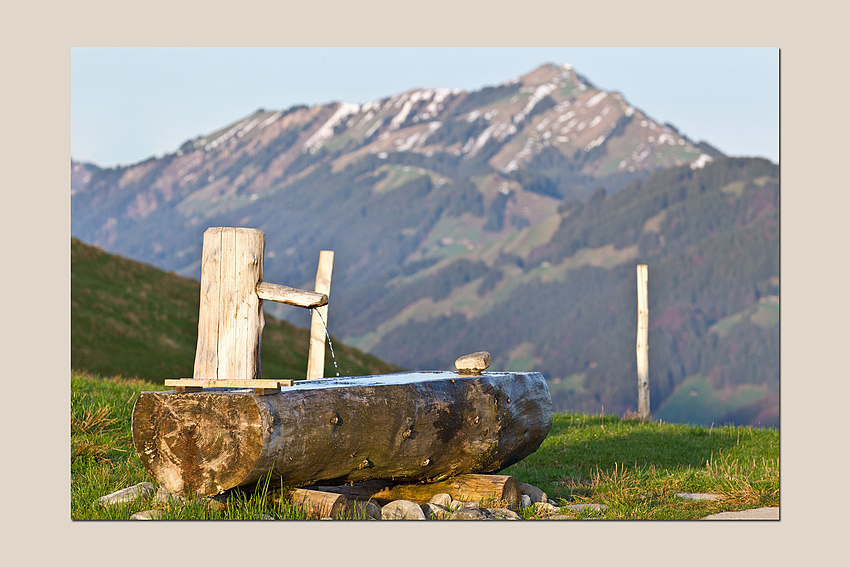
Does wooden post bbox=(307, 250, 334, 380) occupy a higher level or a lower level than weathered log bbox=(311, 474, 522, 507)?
higher

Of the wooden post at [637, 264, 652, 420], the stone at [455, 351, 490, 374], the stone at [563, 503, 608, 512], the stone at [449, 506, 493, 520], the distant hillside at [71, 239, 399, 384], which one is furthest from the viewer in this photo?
the distant hillside at [71, 239, 399, 384]

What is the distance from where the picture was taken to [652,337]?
173 m

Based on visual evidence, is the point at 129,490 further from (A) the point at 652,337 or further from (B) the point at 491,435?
(A) the point at 652,337

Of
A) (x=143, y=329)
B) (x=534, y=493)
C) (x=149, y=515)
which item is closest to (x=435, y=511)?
(x=534, y=493)

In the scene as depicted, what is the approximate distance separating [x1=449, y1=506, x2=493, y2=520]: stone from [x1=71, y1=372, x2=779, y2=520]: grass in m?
0.73

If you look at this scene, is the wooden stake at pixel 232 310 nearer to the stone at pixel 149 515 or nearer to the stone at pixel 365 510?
the stone at pixel 149 515

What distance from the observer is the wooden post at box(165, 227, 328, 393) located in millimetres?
7008

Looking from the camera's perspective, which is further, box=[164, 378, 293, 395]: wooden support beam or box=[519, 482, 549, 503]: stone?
box=[519, 482, 549, 503]: stone

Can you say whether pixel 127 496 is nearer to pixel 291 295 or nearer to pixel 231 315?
pixel 231 315

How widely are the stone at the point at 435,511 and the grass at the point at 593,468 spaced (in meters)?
0.91

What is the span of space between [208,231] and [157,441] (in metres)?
1.85

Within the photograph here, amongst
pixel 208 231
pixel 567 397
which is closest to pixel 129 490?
pixel 208 231

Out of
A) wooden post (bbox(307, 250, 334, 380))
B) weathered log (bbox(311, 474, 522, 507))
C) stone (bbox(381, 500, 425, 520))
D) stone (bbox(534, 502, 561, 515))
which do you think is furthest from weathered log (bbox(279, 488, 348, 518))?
wooden post (bbox(307, 250, 334, 380))

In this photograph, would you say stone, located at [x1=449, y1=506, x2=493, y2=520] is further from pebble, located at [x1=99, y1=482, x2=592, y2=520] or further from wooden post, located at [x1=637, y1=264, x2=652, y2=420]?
wooden post, located at [x1=637, y1=264, x2=652, y2=420]
